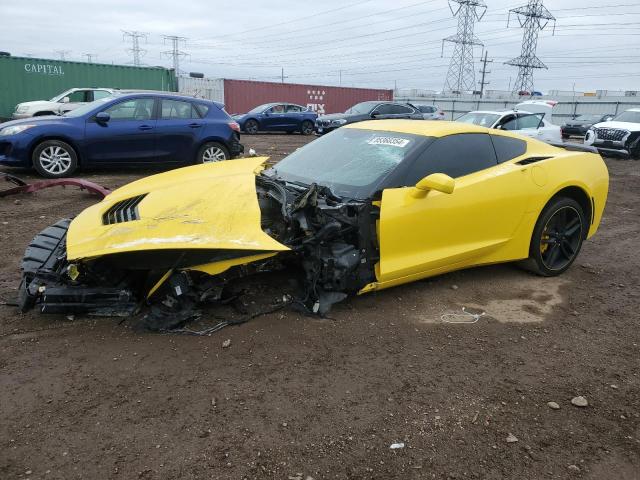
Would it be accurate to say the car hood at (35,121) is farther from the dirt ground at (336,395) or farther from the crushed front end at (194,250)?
the dirt ground at (336,395)

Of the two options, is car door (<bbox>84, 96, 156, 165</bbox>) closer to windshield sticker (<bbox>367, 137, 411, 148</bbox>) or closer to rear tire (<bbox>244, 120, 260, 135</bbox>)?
windshield sticker (<bbox>367, 137, 411, 148</bbox>)

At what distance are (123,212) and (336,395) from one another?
77.1 inches

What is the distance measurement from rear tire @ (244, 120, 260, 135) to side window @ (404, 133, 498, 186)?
18.4 meters

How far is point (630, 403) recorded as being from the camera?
9.25 ft

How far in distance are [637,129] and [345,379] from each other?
1637 centimetres

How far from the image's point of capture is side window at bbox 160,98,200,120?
935 cm

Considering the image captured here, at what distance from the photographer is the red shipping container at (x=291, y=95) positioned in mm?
28986

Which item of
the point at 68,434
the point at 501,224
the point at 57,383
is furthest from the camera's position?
the point at 501,224

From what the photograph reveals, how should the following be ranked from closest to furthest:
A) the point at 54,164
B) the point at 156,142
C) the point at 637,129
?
the point at 54,164 < the point at 156,142 < the point at 637,129

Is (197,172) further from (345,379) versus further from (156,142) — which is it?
(156,142)

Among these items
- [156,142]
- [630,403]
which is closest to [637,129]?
[156,142]

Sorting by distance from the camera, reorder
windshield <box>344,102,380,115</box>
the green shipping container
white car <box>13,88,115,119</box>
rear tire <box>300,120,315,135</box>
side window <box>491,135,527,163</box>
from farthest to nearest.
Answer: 1. rear tire <box>300,120,315,135</box>
2. the green shipping container
3. windshield <box>344,102,380,115</box>
4. white car <box>13,88,115,119</box>
5. side window <box>491,135,527,163</box>

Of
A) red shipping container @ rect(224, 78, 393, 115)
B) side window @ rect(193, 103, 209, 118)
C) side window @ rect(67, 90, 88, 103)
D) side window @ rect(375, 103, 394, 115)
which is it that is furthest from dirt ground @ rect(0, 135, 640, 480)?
red shipping container @ rect(224, 78, 393, 115)

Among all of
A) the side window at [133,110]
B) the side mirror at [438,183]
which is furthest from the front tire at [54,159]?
the side mirror at [438,183]
